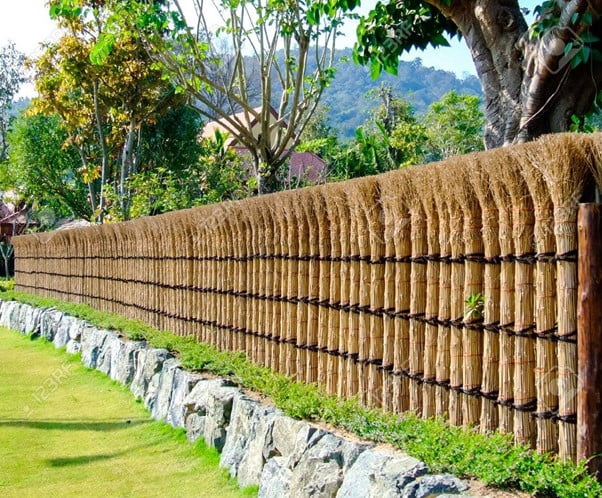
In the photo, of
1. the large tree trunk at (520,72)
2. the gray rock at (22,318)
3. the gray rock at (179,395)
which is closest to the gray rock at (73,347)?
the gray rock at (22,318)

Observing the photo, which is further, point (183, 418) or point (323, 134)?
point (323, 134)

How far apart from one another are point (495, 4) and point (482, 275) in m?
3.69

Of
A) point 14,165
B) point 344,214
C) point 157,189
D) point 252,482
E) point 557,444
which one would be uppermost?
point 14,165

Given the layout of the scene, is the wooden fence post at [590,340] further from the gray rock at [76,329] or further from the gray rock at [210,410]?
the gray rock at [76,329]

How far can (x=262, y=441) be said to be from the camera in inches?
236

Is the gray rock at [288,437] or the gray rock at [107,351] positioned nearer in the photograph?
the gray rock at [288,437]

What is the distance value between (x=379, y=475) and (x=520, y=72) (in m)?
4.76

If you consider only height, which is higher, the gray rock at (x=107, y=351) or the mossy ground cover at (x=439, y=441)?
the mossy ground cover at (x=439, y=441)

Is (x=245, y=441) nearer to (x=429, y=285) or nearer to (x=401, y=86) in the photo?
(x=429, y=285)

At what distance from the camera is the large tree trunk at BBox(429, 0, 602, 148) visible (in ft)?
22.4

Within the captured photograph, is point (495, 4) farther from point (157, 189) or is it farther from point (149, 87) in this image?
point (149, 87)

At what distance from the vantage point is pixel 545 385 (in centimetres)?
430

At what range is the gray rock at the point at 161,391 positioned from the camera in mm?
8414

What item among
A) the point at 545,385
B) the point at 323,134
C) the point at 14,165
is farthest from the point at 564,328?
the point at 323,134
